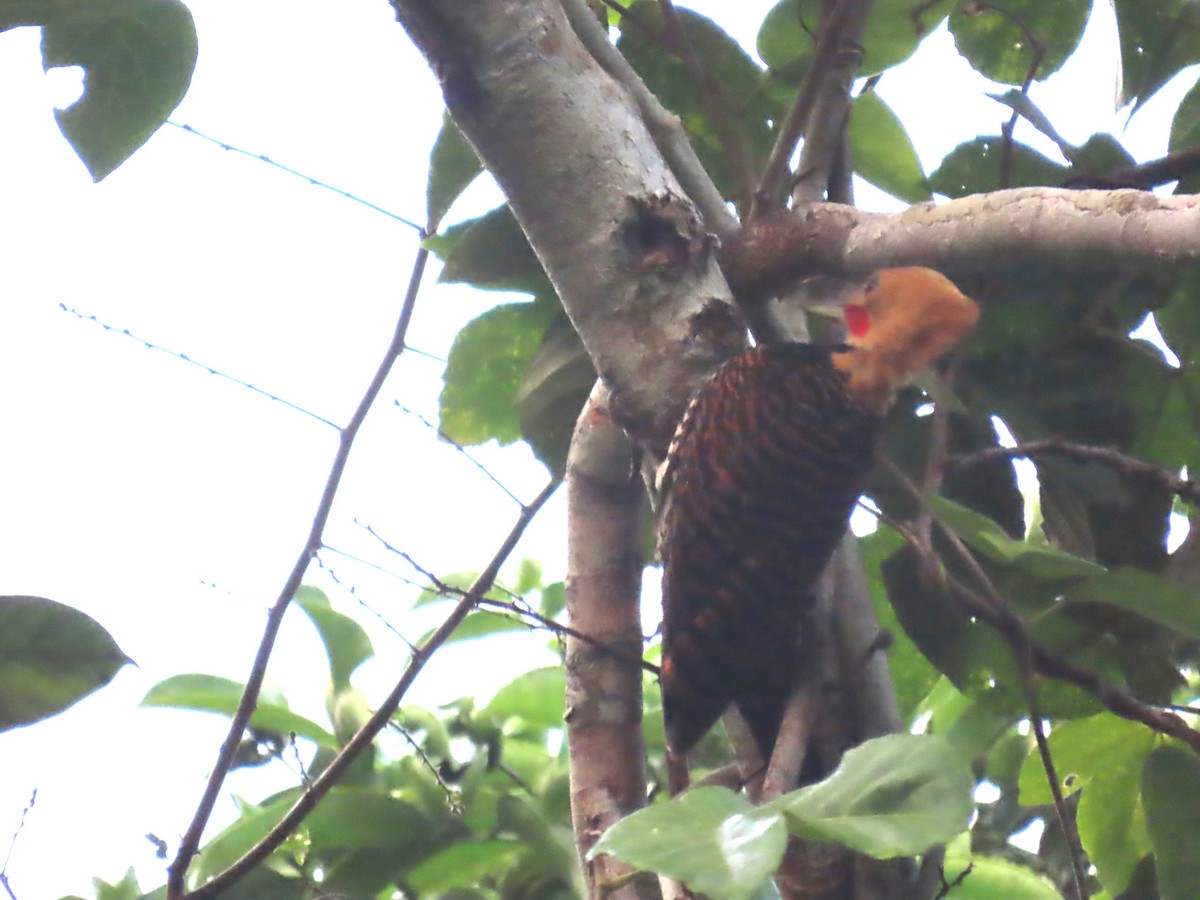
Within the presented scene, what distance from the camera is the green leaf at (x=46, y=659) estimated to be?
1007 millimetres

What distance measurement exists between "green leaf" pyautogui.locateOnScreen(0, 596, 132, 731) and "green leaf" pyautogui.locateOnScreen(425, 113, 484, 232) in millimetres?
636

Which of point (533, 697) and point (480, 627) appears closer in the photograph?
point (533, 697)

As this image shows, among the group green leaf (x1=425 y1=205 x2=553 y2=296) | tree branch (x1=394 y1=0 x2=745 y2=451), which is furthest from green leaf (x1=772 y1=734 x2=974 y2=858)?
green leaf (x1=425 y1=205 x2=553 y2=296)

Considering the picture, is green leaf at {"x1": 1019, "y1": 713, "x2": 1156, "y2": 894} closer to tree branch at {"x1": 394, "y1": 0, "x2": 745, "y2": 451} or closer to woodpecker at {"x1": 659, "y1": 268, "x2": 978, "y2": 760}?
woodpecker at {"x1": 659, "y1": 268, "x2": 978, "y2": 760}

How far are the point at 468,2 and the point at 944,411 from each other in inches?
23.0

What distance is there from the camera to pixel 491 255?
1.38 metres

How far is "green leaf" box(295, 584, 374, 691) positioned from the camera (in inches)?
57.6

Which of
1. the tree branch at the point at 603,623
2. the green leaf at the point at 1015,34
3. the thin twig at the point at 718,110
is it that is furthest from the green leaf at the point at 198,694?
the green leaf at the point at 1015,34

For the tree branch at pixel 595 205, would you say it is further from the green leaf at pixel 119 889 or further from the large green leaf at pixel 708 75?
the green leaf at pixel 119 889

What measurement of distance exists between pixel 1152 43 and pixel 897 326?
44cm

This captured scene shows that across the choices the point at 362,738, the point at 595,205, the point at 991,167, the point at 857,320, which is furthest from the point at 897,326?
the point at 362,738

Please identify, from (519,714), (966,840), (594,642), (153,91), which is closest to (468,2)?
(153,91)

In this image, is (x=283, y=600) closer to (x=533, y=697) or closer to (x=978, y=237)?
(x=533, y=697)

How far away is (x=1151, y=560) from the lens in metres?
1.20
